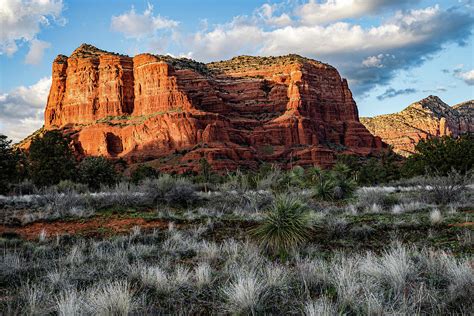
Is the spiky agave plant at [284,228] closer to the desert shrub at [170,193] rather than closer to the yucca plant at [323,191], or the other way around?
the desert shrub at [170,193]

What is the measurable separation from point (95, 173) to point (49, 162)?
4441 millimetres

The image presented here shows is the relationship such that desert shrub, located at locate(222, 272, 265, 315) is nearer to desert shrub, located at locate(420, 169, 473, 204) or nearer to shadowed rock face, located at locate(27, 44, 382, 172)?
desert shrub, located at locate(420, 169, 473, 204)

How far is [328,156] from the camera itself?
90.8 metres

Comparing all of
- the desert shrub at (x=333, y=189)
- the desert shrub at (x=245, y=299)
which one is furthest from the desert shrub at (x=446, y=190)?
the desert shrub at (x=245, y=299)

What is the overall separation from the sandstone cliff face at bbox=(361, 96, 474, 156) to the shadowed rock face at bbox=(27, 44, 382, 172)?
48.7m

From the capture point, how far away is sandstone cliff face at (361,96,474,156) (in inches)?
6091

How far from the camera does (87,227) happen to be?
14.4 metres

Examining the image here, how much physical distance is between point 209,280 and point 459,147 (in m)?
33.5

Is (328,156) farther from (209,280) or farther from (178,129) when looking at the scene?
(209,280)

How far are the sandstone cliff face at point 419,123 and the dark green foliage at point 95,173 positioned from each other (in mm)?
137029

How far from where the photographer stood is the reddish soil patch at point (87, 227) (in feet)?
43.4

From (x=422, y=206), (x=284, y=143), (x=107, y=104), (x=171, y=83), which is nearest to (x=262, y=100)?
(x=284, y=143)

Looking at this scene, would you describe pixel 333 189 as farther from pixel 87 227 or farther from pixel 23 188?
pixel 23 188

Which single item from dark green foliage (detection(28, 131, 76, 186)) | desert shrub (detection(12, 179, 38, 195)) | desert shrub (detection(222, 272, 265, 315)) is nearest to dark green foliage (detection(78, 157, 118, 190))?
dark green foliage (detection(28, 131, 76, 186))
